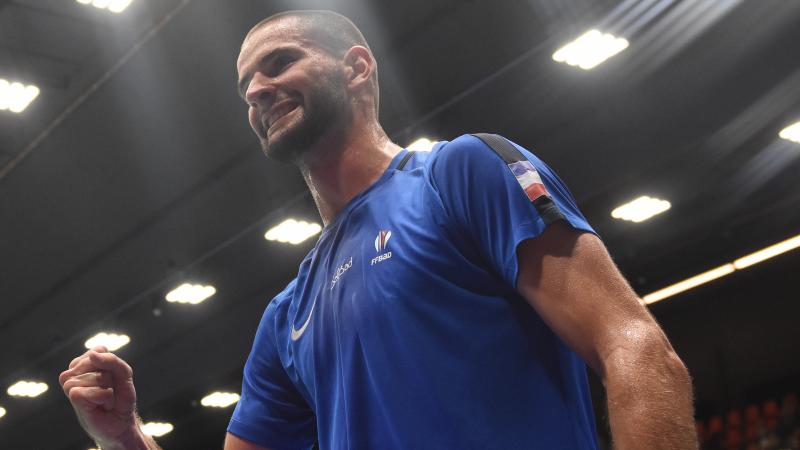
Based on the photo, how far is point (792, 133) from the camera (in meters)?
7.12

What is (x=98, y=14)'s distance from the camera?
18.6ft

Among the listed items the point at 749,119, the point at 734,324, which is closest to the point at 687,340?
the point at 734,324

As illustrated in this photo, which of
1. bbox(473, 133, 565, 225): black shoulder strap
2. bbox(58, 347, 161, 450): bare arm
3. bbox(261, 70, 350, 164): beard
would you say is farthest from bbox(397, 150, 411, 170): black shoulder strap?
bbox(58, 347, 161, 450): bare arm

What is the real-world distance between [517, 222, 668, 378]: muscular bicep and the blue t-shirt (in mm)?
25

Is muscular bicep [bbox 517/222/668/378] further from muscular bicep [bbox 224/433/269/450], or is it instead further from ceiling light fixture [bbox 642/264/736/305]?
ceiling light fixture [bbox 642/264/736/305]

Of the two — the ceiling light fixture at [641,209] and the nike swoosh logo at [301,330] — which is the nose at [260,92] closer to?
the nike swoosh logo at [301,330]

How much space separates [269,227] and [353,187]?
668 cm

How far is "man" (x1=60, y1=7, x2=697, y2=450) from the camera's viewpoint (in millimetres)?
1263

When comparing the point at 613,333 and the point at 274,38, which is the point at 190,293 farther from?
the point at 613,333

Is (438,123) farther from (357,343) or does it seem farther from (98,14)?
(357,343)

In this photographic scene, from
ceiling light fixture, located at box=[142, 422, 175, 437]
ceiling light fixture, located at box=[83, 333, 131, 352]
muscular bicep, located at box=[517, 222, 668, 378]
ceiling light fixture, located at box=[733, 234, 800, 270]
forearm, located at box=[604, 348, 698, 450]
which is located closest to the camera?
forearm, located at box=[604, 348, 698, 450]

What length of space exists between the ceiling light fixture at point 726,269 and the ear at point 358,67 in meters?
8.21

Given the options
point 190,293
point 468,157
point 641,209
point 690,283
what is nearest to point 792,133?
point 641,209

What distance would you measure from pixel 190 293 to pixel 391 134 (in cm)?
363
